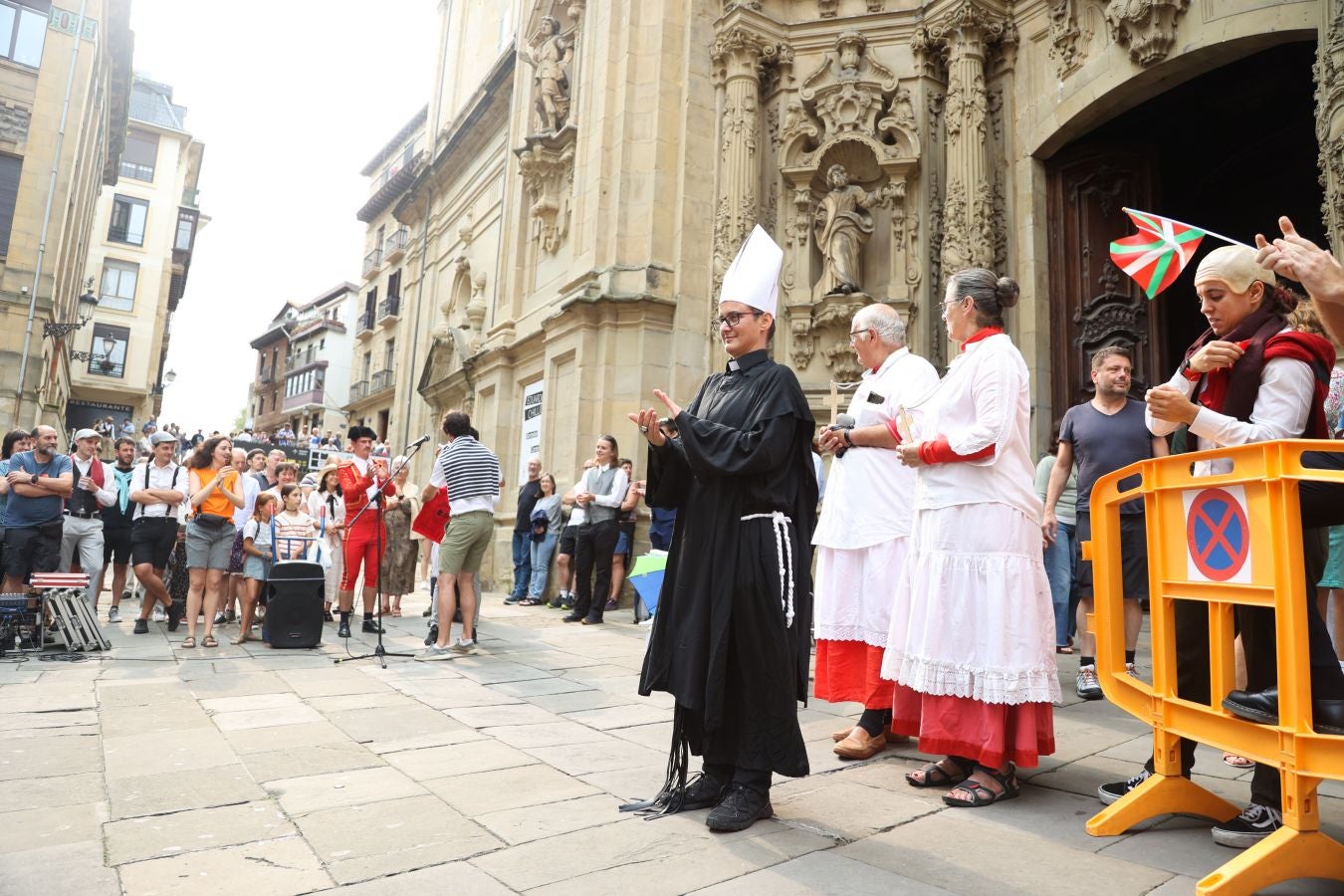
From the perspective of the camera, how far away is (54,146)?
22109mm

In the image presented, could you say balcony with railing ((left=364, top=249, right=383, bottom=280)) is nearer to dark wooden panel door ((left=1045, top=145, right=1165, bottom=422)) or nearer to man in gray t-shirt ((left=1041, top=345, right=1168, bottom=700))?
dark wooden panel door ((left=1045, top=145, right=1165, bottom=422))

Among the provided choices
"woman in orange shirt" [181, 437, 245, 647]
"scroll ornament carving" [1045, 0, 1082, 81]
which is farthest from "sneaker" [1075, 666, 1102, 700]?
"scroll ornament carving" [1045, 0, 1082, 81]

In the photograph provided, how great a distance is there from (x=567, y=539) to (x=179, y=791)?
7.29 meters

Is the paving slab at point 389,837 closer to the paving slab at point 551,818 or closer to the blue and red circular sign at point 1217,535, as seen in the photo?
the paving slab at point 551,818

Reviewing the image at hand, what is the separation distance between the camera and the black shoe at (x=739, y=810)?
2936mm

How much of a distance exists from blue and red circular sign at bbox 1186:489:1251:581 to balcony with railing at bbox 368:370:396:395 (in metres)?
33.2

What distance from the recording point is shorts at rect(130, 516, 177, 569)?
335 inches

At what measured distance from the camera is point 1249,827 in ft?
9.00

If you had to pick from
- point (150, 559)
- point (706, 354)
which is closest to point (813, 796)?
point (150, 559)

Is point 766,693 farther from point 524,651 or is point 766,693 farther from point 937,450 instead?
point 524,651

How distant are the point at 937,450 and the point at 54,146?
86.2ft

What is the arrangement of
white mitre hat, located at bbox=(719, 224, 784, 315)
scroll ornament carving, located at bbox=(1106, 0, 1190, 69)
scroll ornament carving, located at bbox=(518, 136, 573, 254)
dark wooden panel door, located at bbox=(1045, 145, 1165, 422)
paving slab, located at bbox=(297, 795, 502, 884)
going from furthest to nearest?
scroll ornament carving, located at bbox=(518, 136, 573, 254) → dark wooden panel door, located at bbox=(1045, 145, 1165, 422) → scroll ornament carving, located at bbox=(1106, 0, 1190, 69) → white mitre hat, located at bbox=(719, 224, 784, 315) → paving slab, located at bbox=(297, 795, 502, 884)

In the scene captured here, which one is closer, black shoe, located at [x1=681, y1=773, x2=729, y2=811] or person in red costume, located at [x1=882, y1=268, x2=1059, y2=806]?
black shoe, located at [x1=681, y1=773, x2=729, y2=811]

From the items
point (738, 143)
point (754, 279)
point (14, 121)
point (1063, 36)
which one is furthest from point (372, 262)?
point (754, 279)
